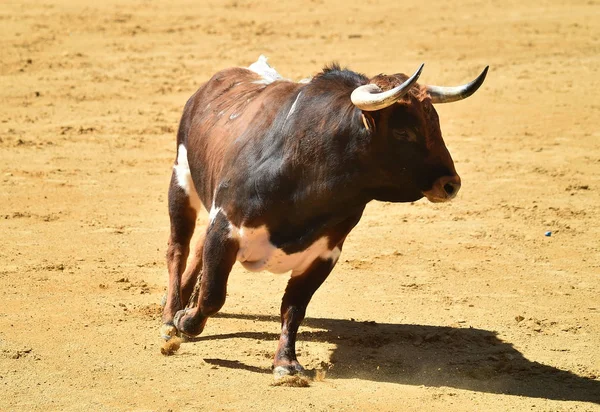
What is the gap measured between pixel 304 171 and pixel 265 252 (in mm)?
621

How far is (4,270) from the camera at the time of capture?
938 cm

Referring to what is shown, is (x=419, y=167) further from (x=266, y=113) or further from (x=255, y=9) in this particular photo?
(x=255, y=9)

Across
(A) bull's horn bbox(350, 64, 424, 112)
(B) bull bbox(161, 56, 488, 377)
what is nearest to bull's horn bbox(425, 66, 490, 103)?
(B) bull bbox(161, 56, 488, 377)

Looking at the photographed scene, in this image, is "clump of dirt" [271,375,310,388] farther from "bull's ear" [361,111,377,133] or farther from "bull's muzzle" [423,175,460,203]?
"bull's ear" [361,111,377,133]

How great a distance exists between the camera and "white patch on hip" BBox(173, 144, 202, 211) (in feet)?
27.8

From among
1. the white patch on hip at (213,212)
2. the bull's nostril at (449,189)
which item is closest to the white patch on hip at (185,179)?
the white patch on hip at (213,212)

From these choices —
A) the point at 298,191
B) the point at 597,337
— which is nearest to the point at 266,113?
the point at 298,191

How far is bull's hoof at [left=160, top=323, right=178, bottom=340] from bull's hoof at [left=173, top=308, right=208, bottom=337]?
303 mm

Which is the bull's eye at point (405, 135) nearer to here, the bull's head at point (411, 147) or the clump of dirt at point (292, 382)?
the bull's head at point (411, 147)

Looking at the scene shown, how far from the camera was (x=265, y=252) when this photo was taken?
7.35 metres

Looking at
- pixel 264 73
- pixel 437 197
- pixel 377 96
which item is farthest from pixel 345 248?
pixel 377 96

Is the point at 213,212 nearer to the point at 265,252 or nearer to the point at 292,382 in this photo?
the point at 265,252

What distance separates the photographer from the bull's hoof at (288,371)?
23.9 feet

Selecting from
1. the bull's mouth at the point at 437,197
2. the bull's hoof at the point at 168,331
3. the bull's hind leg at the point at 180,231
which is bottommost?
the bull's hoof at the point at 168,331
